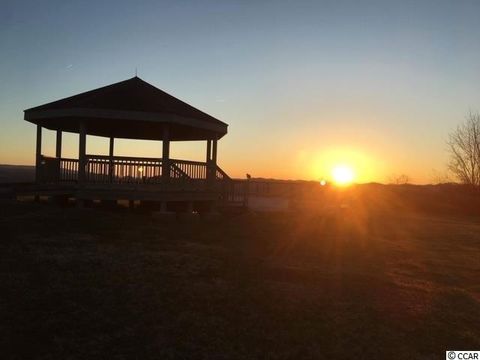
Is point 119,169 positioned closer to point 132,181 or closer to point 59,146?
point 132,181

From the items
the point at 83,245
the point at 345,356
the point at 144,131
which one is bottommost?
the point at 345,356

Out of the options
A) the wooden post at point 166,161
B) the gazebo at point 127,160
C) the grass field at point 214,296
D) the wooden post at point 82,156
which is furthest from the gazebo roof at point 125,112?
the grass field at point 214,296

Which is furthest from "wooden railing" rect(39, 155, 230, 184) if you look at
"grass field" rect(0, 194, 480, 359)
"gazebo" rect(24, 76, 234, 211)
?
"grass field" rect(0, 194, 480, 359)

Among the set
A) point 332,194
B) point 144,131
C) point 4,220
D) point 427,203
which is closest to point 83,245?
point 4,220

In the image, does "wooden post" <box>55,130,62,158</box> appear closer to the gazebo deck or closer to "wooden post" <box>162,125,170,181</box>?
the gazebo deck

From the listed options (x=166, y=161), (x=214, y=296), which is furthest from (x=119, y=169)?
(x=214, y=296)

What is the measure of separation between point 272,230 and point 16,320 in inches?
486

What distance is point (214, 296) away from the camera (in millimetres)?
7906

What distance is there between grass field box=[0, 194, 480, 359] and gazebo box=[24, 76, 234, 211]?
2.41 meters

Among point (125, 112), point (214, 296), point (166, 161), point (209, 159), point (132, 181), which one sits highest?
point (125, 112)

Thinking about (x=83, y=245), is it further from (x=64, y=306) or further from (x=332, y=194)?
(x=332, y=194)

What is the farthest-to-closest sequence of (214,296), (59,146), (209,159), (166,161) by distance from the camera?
1. (209,159)
2. (59,146)
3. (166,161)
4. (214,296)

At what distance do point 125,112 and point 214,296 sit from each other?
34.4 ft

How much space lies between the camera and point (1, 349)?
5.39m
